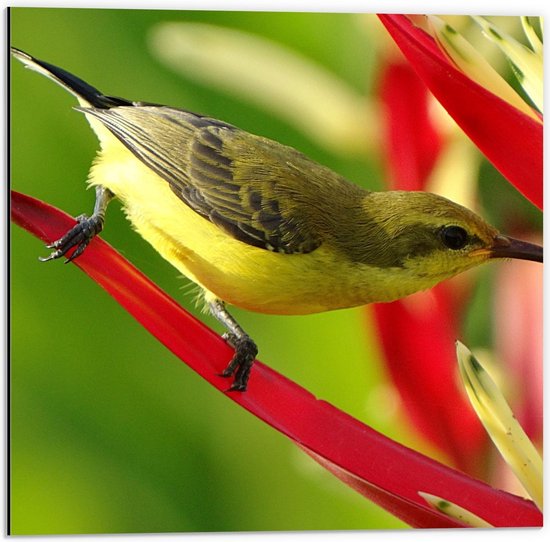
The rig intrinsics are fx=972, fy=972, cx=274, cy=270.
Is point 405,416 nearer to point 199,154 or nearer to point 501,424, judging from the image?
point 501,424

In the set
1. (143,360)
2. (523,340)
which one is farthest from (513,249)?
(143,360)

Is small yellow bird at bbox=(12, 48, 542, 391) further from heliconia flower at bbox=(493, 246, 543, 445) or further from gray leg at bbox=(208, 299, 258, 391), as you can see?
heliconia flower at bbox=(493, 246, 543, 445)

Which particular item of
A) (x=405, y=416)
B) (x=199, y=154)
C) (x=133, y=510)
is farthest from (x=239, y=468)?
(x=199, y=154)

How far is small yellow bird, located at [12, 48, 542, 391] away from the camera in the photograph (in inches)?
58.2

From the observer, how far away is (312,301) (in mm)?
1505

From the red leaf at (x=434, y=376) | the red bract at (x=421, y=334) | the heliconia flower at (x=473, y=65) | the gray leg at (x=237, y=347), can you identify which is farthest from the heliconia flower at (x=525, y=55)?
the gray leg at (x=237, y=347)

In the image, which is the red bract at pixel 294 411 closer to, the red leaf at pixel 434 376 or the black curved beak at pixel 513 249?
the red leaf at pixel 434 376

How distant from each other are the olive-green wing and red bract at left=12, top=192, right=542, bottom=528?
0.15 meters

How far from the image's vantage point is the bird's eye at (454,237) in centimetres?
149

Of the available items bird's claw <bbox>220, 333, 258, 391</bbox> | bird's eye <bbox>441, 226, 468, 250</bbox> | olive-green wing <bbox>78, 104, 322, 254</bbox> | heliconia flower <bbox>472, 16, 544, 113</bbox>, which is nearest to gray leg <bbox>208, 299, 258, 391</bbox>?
bird's claw <bbox>220, 333, 258, 391</bbox>

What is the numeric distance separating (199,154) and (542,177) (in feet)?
1.94

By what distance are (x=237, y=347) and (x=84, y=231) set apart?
0.98 ft

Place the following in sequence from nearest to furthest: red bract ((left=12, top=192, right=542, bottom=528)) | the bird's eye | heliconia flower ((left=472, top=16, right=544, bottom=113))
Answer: red bract ((left=12, top=192, right=542, bottom=528)) → the bird's eye → heliconia flower ((left=472, top=16, right=544, bottom=113))

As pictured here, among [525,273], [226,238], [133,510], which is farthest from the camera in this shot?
[525,273]
